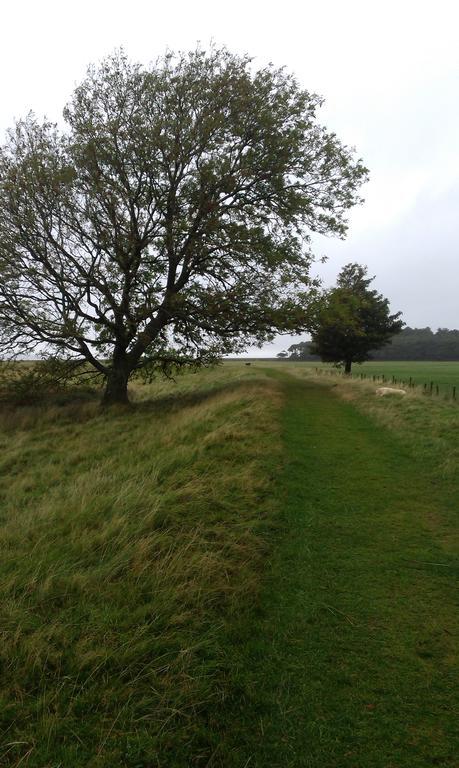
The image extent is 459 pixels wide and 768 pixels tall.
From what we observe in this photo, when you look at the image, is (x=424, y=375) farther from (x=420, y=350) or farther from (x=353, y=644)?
(x=420, y=350)

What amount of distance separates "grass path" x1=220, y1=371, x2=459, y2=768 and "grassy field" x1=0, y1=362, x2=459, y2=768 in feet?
0.04

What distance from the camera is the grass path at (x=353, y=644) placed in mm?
2557

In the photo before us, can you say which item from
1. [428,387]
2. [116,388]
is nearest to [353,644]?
[116,388]

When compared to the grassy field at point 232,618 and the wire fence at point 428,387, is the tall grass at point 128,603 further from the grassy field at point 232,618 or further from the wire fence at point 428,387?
the wire fence at point 428,387

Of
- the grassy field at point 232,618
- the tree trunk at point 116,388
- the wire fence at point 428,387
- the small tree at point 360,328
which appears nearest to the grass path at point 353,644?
the grassy field at point 232,618

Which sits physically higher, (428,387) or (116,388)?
(116,388)

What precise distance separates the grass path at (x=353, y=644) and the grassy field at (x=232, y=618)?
1 cm

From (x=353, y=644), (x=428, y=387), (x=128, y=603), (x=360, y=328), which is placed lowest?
(x=353, y=644)

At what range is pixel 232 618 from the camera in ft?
11.9

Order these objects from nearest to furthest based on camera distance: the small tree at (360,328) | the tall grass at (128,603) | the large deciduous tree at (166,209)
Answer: the tall grass at (128,603), the large deciduous tree at (166,209), the small tree at (360,328)

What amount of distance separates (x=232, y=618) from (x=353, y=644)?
1045 millimetres

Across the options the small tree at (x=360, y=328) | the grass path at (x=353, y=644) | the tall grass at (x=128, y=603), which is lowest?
the grass path at (x=353, y=644)

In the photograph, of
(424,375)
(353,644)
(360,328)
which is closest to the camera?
(353,644)

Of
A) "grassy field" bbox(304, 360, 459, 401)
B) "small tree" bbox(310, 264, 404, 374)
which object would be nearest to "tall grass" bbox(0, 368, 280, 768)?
"grassy field" bbox(304, 360, 459, 401)
